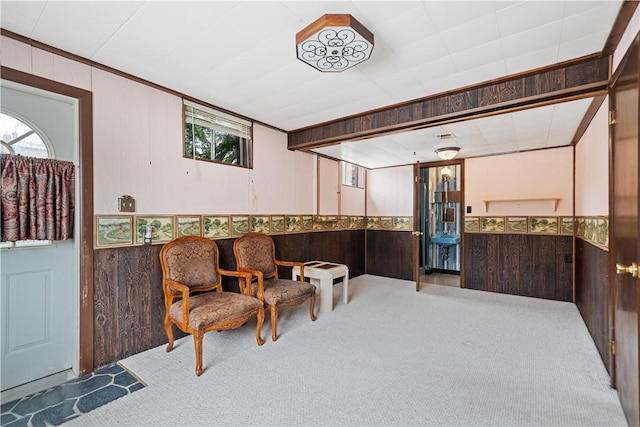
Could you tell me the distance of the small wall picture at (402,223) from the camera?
18.3ft

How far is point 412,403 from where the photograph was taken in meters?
1.91

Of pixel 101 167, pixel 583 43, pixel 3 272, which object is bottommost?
pixel 3 272

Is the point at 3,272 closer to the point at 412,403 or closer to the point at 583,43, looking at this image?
the point at 412,403

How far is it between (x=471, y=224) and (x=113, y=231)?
5001mm

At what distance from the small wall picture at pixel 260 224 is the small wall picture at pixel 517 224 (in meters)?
3.76

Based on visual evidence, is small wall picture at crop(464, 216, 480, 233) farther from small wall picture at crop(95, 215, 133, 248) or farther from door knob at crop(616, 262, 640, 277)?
small wall picture at crop(95, 215, 133, 248)

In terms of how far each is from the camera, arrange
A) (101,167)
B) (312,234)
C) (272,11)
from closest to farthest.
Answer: (272,11) → (101,167) → (312,234)

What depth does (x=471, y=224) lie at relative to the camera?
504 cm

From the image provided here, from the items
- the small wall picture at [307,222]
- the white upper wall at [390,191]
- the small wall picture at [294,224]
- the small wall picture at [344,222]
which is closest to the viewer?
the small wall picture at [294,224]

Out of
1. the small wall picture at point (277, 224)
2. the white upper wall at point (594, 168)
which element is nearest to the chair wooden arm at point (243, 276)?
the small wall picture at point (277, 224)

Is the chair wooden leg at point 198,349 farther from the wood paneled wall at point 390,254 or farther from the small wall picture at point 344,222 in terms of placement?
the wood paneled wall at point 390,254

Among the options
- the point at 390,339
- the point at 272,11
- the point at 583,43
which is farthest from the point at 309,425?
the point at 583,43

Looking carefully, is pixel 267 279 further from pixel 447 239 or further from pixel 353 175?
pixel 447 239

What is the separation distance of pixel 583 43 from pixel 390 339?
2.74 metres
